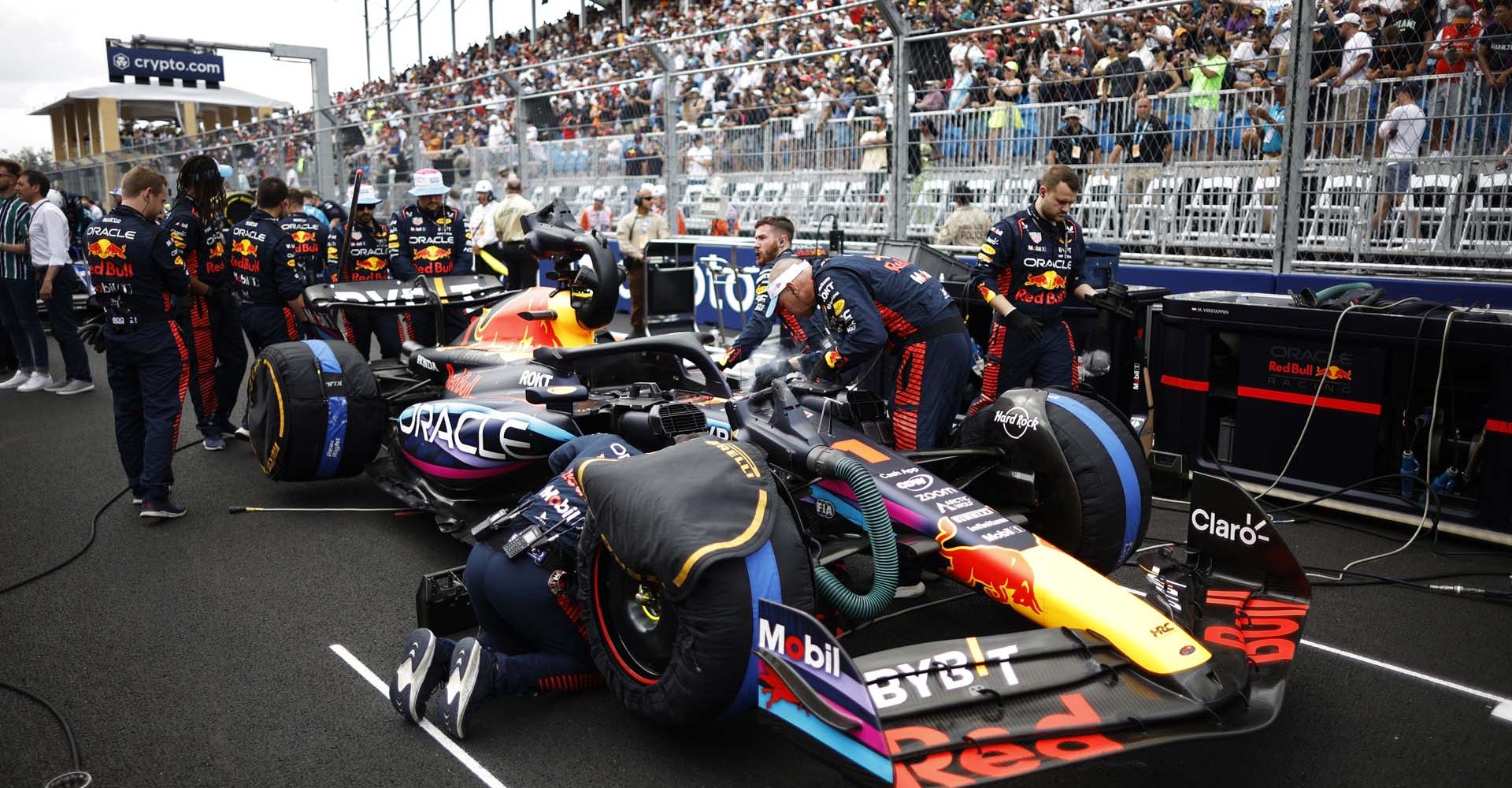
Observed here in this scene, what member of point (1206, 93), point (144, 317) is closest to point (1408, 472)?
point (1206, 93)

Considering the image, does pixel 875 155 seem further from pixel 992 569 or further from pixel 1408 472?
pixel 992 569

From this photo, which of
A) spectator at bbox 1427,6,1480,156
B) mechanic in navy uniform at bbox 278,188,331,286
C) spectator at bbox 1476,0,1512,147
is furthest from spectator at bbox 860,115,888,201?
mechanic in navy uniform at bbox 278,188,331,286

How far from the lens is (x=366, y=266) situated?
871 centimetres

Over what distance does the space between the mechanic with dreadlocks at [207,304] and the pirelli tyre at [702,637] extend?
4.06 meters

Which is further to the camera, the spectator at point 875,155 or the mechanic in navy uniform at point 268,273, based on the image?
the spectator at point 875,155

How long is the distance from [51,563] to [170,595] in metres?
0.93

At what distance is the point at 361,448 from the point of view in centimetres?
555

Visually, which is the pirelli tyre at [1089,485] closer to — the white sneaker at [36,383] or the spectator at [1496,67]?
the spectator at [1496,67]

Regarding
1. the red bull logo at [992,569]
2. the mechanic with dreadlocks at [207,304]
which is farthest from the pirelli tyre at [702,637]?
the mechanic with dreadlocks at [207,304]

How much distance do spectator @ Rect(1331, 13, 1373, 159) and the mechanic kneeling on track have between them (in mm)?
5604

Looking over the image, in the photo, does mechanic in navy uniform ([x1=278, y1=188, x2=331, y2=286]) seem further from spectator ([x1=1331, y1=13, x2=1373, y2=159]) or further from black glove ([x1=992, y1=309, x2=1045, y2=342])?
spectator ([x1=1331, y1=13, x2=1373, y2=159])

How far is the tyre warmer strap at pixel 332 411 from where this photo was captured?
17.7ft

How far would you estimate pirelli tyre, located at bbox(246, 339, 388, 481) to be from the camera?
5336 mm

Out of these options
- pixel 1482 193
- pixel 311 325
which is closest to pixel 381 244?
pixel 311 325
